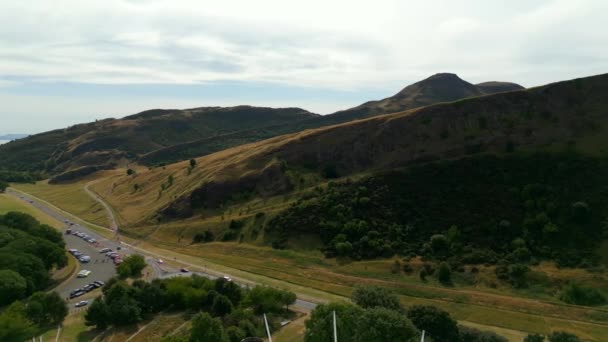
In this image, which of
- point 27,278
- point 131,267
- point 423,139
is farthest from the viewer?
point 423,139

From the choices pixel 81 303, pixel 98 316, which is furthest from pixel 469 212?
pixel 81 303

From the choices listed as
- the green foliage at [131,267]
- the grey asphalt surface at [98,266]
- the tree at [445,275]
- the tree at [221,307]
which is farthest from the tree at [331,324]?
the green foliage at [131,267]

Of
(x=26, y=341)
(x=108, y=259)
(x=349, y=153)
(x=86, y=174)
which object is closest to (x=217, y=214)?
(x=108, y=259)

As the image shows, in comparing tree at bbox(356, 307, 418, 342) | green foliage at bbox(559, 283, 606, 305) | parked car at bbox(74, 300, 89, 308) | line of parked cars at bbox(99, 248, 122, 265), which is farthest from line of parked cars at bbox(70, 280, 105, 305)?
green foliage at bbox(559, 283, 606, 305)

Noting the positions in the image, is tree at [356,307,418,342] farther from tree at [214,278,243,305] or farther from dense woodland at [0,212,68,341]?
dense woodland at [0,212,68,341]

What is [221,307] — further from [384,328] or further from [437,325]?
[437,325]

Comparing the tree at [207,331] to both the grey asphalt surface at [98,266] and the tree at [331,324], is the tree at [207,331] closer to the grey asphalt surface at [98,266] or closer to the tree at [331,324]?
the tree at [331,324]

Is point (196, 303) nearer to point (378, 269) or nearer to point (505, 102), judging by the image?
point (378, 269)
